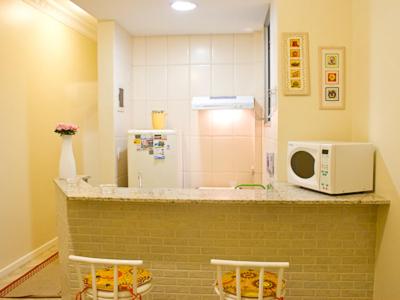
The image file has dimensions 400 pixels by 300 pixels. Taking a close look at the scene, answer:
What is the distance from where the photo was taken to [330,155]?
2.05 metres

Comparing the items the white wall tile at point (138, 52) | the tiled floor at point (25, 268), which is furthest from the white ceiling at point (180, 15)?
the tiled floor at point (25, 268)

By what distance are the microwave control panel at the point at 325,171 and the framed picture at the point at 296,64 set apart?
710 millimetres

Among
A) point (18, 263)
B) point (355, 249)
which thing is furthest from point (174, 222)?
point (18, 263)

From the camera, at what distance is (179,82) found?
4332 mm

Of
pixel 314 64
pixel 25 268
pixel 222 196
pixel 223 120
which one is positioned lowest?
pixel 25 268

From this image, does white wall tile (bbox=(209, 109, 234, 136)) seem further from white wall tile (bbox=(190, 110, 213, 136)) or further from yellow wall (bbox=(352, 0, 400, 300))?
yellow wall (bbox=(352, 0, 400, 300))

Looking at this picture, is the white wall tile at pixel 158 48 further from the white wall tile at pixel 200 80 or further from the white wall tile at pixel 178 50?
the white wall tile at pixel 200 80

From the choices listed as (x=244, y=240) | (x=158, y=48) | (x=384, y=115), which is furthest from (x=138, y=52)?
(x=384, y=115)

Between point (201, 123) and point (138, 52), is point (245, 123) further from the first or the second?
point (138, 52)

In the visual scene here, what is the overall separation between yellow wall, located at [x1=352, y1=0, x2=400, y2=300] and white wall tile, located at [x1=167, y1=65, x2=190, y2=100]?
227 centimetres

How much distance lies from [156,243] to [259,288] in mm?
785

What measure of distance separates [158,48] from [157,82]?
391mm

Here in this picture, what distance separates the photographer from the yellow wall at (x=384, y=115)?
76.1 inches

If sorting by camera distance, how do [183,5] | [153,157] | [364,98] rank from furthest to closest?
1. [153,157]
2. [183,5]
3. [364,98]
